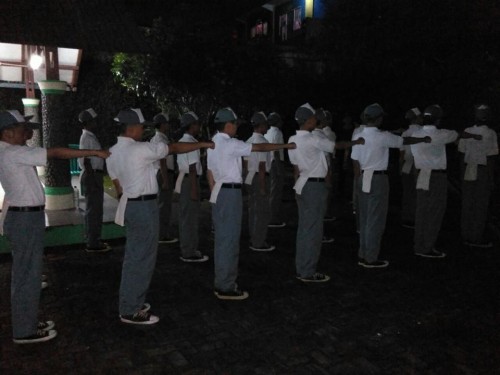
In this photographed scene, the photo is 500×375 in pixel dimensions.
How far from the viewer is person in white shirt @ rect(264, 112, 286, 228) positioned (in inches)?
313

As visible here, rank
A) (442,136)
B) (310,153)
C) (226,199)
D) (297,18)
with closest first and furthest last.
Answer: (226,199), (310,153), (442,136), (297,18)

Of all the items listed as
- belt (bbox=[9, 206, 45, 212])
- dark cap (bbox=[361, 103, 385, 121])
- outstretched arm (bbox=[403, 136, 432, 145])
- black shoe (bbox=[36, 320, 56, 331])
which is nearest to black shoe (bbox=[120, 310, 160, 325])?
black shoe (bbox=[36, 320, 56, 331])

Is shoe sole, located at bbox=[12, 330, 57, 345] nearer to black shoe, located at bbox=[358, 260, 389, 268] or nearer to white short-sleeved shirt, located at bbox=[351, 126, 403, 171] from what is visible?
black shoe, located at bbox=[358, 260, 389, 268]

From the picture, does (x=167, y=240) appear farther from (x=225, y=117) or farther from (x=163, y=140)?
(x=225, y=117)

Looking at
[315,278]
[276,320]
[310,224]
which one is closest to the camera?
[276,320]

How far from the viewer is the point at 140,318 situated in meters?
4.32

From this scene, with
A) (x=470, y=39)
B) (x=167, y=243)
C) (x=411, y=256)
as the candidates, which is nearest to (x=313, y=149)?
(x=411, y=256)

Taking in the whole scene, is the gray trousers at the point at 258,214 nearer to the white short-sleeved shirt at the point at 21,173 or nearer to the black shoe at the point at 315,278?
the black shoe at the point at 315,278

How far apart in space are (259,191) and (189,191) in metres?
1.06

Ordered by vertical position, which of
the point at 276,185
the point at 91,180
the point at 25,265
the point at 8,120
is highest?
the point at 8,120

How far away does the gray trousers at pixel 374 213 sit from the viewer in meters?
5.89

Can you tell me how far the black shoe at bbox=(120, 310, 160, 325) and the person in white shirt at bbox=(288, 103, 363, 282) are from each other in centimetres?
197

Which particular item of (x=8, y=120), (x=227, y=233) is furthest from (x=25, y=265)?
(x=227, y=233)

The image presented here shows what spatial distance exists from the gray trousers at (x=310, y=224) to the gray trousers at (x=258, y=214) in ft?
4.41
